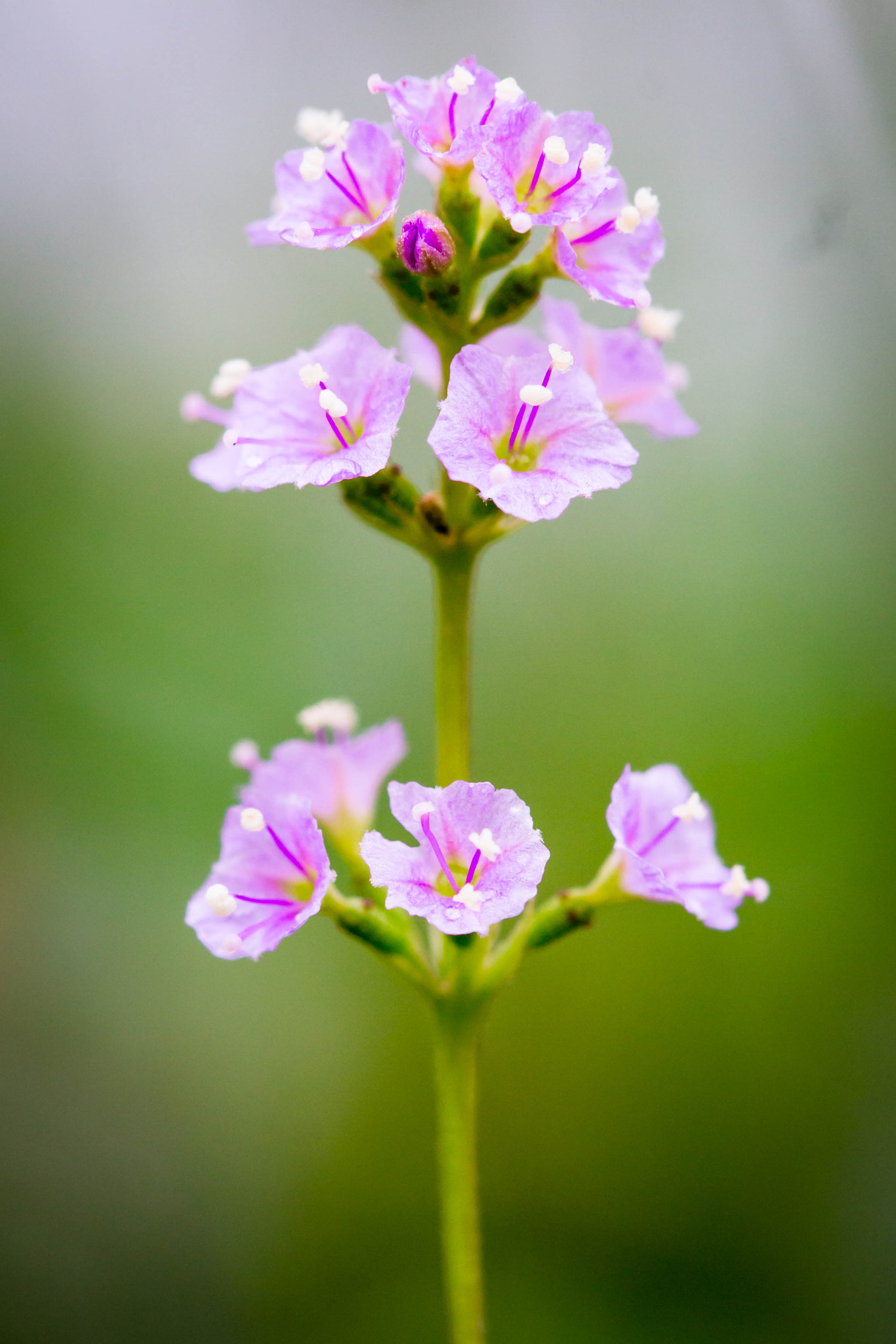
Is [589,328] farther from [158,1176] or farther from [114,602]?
[158,1176]

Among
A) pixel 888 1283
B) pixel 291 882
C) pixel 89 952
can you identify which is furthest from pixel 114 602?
pixel 888 1283

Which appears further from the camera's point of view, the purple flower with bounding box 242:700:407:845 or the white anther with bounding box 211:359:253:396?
the purple flower with bounding box 242:700:407:845

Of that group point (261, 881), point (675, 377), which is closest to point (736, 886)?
point (261, 881)

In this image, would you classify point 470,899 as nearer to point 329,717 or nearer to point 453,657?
point 453,657

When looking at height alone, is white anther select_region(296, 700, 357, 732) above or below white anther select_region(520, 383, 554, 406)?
below

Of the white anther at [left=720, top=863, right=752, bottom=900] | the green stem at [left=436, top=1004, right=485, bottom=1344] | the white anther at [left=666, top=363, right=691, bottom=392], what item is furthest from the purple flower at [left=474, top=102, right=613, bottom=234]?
the green stem at [left=436, top=1004, right=485, bottom=1344]

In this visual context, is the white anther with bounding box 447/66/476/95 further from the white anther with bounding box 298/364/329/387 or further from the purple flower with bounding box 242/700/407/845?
the purple flower with bounding box 242/700/407/845
